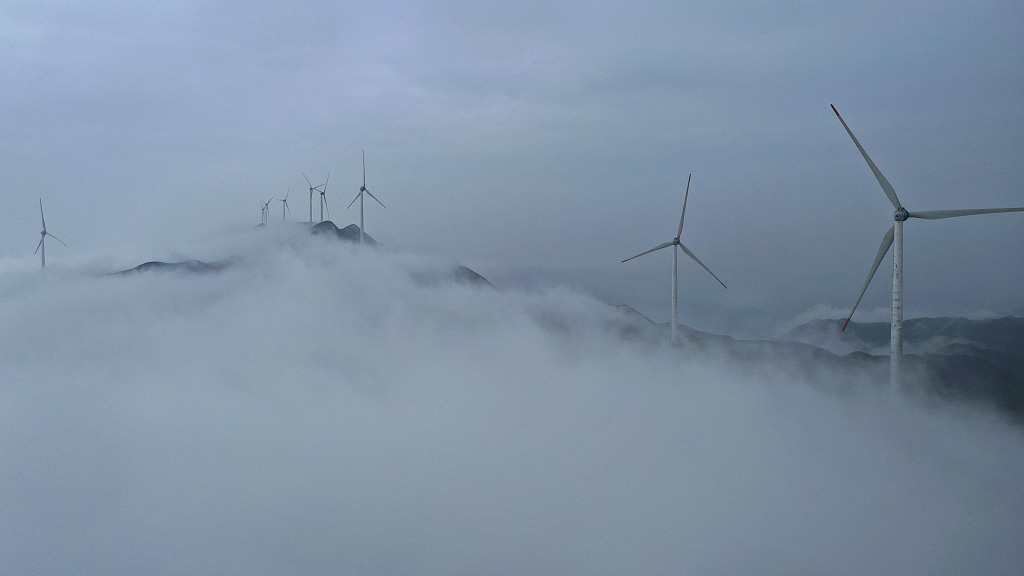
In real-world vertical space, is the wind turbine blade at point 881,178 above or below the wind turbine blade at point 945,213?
above

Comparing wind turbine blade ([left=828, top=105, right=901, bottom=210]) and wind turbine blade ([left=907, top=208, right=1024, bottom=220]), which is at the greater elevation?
wind turbine blade ([left=828, top=105, right=901, bottom=210])

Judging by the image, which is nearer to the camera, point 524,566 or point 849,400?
point 524,566

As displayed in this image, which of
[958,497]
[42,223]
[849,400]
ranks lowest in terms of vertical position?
[849,400]

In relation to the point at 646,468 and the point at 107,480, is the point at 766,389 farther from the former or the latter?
the point at 107,480

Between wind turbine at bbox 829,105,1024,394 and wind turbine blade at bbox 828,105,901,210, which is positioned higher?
wind turbine blade at bbox 828,105,901,210

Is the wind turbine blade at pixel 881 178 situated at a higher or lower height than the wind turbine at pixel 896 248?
higher

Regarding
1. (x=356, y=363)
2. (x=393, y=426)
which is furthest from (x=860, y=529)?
(x=356, y=363)

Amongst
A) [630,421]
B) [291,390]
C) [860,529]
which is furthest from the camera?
[291,390]

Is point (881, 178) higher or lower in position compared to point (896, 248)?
higher
